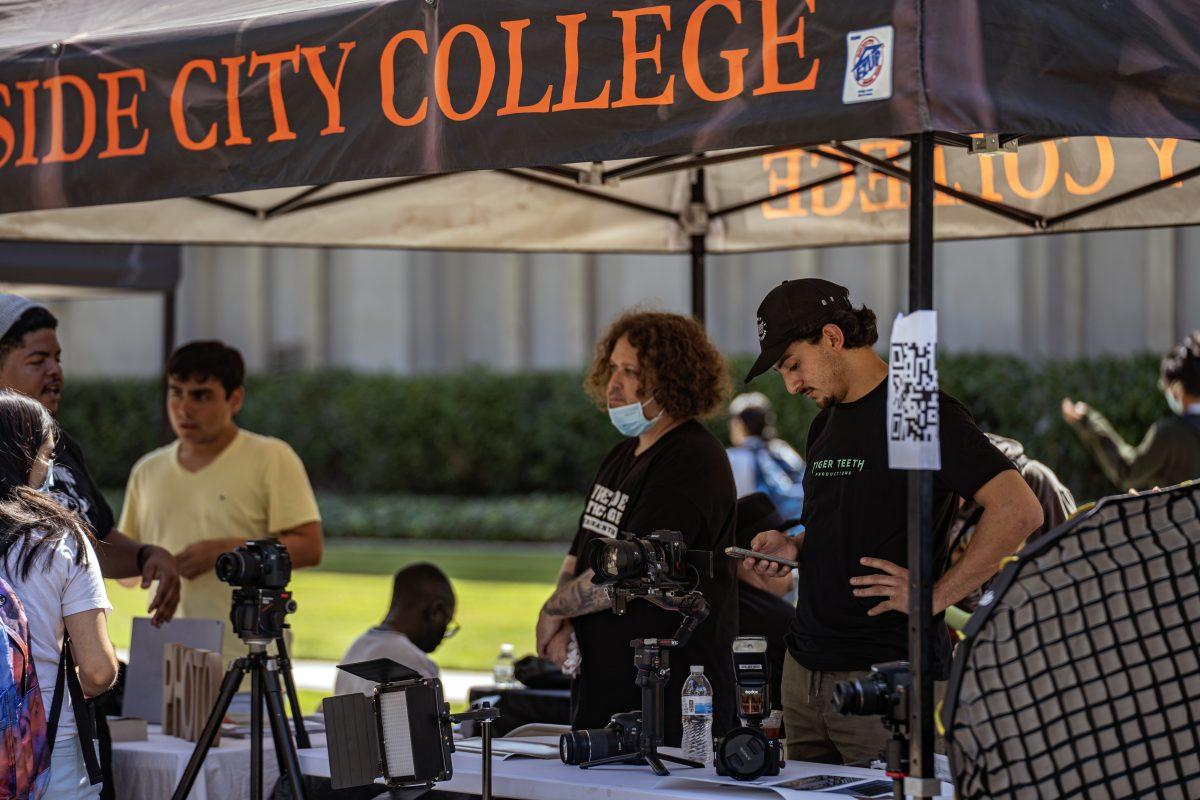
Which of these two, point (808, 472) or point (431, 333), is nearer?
point (808, 472)

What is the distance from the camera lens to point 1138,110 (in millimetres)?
2873

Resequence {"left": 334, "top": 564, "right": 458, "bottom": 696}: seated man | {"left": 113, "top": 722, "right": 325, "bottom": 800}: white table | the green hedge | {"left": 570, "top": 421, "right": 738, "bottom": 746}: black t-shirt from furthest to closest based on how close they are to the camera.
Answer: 1. the green hedge
2. {"left": 334, "top": 564, "right": 458, "bottom": 696}: seated man
3. {"left": 570, "top": 421, "right": 738, "bottom": 746}: black t-shirt
4. {"left": 113, "top": 722, "right": 325, "bottom": 800}: white table

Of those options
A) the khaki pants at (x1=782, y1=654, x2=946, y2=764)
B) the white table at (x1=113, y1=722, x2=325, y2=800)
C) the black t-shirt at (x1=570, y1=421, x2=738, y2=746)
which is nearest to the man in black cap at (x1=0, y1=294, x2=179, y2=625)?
the white table at (x1=113, y1=722, x2=325, y2=800)

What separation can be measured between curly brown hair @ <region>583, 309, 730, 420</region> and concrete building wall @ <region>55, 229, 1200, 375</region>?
12.5 m

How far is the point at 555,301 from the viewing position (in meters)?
20.6

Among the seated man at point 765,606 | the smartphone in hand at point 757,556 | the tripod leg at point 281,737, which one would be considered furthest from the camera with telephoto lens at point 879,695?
the seated man at point 765,606

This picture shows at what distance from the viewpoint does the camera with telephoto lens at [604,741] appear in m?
3.54

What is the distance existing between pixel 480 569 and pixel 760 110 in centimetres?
1188

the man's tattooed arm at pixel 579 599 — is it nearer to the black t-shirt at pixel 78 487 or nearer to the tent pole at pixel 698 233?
the black t-shirt at pixel 78 487

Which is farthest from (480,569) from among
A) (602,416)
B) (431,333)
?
(431,333)

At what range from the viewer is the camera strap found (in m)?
3.31

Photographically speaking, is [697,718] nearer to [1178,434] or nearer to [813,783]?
[813,783]

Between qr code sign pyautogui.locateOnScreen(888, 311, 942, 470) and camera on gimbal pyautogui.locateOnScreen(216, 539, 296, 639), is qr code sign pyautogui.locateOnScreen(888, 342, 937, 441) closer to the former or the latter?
qr code sign pyautogui.locateOnScreen(888, 311, 942, 470)

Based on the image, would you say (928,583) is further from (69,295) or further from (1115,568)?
(69,295)
